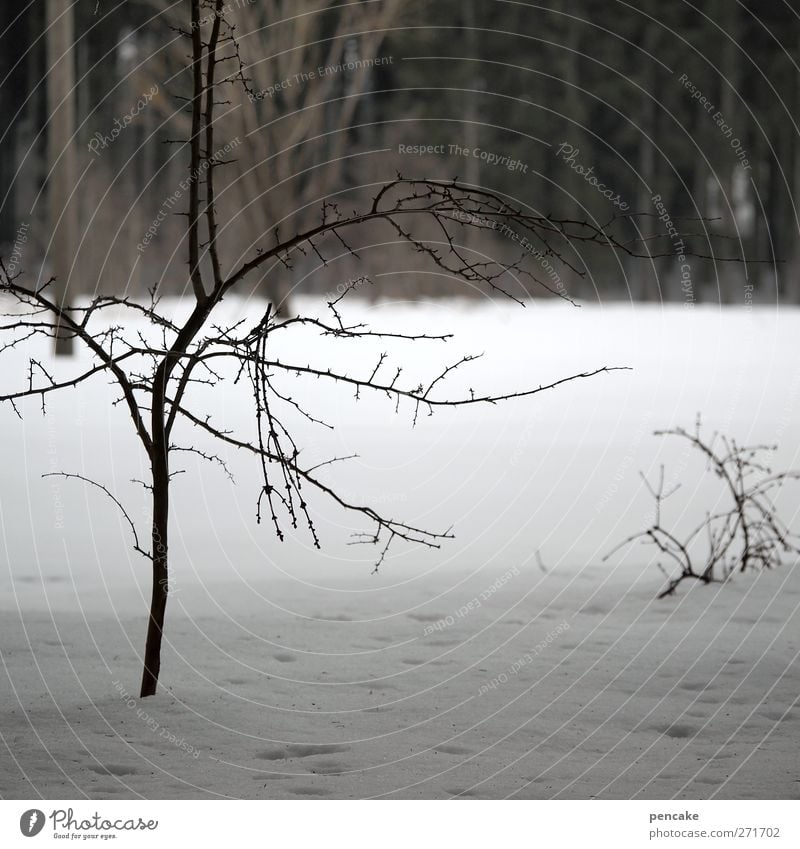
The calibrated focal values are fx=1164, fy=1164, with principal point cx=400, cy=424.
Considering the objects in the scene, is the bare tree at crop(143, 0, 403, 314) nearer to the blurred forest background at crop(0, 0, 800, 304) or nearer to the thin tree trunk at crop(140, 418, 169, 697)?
the blurred forest background at crop(0, 0, 800, 304)

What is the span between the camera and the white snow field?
3.00 metres

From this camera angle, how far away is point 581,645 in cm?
407

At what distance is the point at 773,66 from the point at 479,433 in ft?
59.0

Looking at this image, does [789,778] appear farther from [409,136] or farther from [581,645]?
[409,136]

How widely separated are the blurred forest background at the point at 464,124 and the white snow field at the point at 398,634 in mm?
10778

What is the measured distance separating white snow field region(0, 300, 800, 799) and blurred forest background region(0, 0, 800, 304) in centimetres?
1078

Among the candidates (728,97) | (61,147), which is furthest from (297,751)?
(728,97)

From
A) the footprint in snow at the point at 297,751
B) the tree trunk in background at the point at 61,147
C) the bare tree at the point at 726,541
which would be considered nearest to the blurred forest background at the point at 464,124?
the tree trunk in background at the point at 61,147

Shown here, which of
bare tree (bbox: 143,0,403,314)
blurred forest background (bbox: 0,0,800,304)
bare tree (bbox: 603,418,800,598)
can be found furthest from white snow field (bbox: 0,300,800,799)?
blurred forest background (bbox: 0,0,800,304)

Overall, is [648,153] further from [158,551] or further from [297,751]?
[297,751]

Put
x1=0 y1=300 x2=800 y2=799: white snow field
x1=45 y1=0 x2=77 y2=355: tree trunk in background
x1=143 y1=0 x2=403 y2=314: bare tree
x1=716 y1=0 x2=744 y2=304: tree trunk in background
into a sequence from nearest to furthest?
x1=0 y1=300 x2=800 y2=799: white snow field
x1=45 y1=0 x2=77 y2=355: tree trunk in background
x1=143 y1=0 x2=403 y2=314: bare tree
x1=716 y1=0 x2=744 y2=304: tree trunk in background

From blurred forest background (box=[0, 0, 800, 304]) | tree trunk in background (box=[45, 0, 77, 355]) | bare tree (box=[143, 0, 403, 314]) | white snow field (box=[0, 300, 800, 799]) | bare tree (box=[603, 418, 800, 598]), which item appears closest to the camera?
white snow field (box=[0, 300, 800, 799])

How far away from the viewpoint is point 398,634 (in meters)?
4.22

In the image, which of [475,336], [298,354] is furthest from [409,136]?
[298,354]
